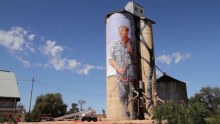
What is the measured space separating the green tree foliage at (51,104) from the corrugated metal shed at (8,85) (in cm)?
2316

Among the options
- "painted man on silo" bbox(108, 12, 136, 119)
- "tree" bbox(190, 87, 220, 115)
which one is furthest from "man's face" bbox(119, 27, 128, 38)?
"tree" bbox(190, 87, 220, 115)

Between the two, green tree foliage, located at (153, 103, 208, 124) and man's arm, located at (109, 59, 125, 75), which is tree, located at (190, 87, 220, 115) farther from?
green tree foliage, located at (153, 103, 208, 124)

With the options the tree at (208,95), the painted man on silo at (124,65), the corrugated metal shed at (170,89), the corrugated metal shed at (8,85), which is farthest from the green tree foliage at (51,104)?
the tree at (208,95)

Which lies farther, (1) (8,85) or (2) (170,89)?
(2) (170,89)

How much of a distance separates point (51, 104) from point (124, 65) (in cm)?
4430

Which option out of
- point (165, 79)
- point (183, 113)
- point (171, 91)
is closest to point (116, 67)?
point (165, 79)

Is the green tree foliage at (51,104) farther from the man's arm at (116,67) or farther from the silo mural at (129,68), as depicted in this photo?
the man's arm at (116,67)

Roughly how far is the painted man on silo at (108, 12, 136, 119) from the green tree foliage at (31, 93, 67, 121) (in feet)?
137

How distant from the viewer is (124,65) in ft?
166

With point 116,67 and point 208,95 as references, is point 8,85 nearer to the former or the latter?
point 116,67

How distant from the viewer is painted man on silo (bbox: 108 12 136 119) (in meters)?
49.0

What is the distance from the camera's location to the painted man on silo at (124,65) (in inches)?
1929

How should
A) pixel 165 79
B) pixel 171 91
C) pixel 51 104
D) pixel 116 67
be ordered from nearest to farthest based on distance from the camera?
pixel 116 67
pixel 171 91
pixel 165 79
pixel 51 104

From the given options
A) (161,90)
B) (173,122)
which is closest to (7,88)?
(161,90)
